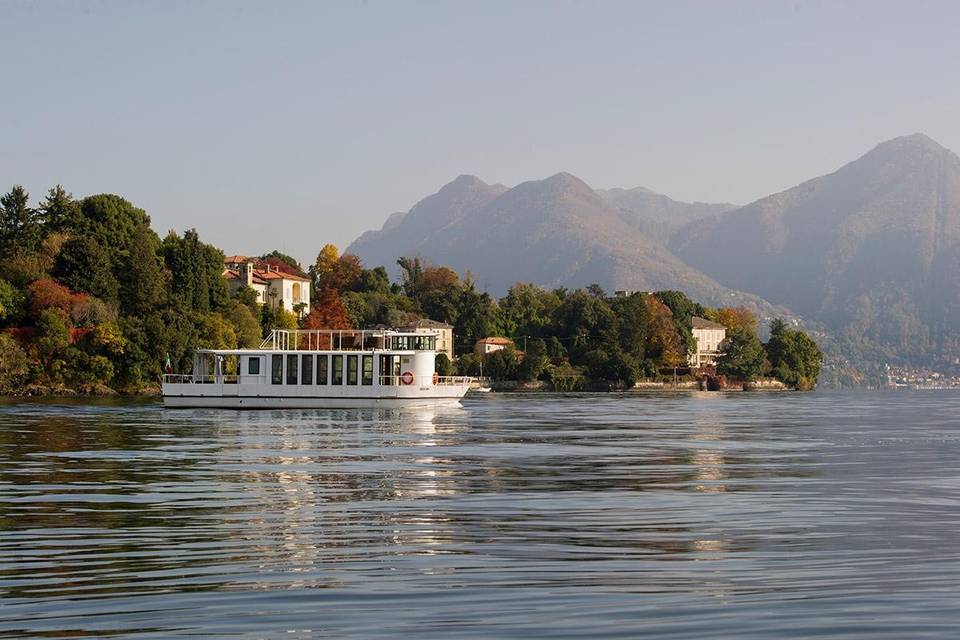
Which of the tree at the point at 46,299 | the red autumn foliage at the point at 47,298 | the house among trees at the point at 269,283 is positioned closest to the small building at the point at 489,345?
the house among trees at the point at 269,283

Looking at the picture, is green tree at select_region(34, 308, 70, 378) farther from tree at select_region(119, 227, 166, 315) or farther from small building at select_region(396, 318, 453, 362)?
small building at select_region(396, 318, 453, 362)

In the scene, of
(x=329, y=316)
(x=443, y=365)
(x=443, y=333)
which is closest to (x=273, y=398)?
(x=329, y=316)

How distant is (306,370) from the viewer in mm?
71188

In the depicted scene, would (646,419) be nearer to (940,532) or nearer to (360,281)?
(940,532)

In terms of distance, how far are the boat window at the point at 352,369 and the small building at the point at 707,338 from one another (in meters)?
109

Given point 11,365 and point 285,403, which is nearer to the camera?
point 285,403

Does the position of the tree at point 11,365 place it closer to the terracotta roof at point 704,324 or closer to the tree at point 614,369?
the tree at point 614,369

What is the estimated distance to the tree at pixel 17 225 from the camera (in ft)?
369

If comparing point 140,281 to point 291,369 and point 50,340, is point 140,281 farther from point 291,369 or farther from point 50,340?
point 291,369

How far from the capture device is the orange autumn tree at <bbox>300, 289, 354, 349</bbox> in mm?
134375

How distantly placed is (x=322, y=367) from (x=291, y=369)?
5.50 feet

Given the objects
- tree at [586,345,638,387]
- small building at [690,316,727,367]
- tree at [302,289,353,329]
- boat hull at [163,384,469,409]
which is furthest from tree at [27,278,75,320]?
small building at [690,316,727,367]

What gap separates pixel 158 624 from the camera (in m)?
12.5

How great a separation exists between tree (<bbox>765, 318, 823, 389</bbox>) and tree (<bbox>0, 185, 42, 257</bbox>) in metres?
95.6
